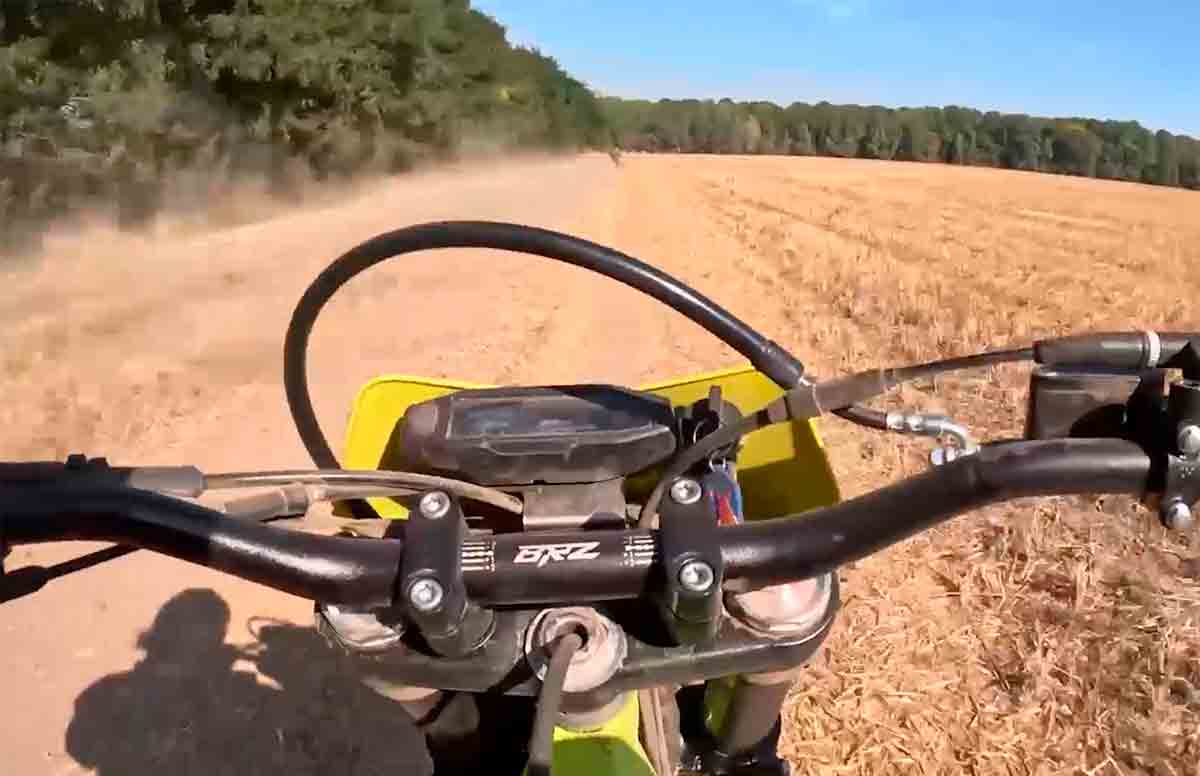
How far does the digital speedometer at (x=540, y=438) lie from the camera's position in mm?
1294

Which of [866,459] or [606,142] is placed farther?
[606,142]

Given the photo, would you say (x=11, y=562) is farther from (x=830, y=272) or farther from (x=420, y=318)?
(x=830, y=272)

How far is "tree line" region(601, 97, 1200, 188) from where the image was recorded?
177ft

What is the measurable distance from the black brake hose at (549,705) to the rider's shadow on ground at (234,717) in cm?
212

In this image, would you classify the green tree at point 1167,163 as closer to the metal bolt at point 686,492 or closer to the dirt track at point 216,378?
the dirt track at point 216,378

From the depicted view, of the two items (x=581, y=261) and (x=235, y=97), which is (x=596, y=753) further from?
(x=235, y=97)

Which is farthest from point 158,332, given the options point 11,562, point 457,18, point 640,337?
point 457,18

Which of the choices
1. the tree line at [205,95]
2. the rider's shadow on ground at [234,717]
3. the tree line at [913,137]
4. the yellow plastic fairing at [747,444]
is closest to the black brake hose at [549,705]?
the yellow plastic fairing at [747,444]

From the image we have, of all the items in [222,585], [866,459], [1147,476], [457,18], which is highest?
[457,18]

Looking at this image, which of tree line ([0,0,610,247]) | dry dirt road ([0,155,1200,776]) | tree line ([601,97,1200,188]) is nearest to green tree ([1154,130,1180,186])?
tree line ([601,97,1200,188])

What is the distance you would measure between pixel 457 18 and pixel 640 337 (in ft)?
110

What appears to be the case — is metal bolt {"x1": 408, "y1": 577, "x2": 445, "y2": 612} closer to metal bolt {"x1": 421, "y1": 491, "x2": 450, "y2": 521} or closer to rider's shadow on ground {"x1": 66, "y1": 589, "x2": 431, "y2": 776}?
metal bolt {"x1": 421, "y1": 491, "x2": 450, "y2": 521}

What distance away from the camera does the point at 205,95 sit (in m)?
19.3

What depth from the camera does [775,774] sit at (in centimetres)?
189
